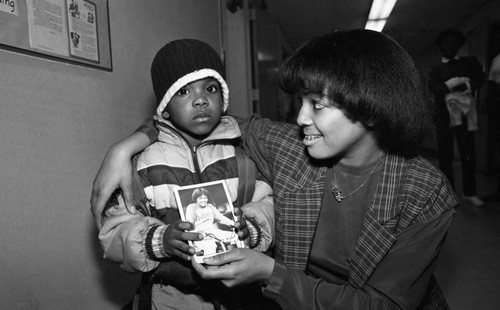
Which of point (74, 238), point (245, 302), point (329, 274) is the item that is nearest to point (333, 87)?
point (329, 274)

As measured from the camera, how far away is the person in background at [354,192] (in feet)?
3.67

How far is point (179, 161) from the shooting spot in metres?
1.36

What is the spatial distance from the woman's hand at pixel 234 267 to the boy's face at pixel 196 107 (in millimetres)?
547

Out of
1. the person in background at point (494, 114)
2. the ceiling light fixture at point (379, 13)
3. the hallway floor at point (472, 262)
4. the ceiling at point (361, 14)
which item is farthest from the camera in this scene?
the ceiling light fixture at point (379, 13)

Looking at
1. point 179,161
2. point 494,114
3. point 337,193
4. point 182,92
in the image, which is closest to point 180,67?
point 182,92

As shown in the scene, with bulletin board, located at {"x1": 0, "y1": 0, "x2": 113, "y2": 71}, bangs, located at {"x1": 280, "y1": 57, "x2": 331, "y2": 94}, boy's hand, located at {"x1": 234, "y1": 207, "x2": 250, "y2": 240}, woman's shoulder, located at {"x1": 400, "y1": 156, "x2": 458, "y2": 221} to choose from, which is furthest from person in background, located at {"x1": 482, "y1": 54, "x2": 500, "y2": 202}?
bulletin board, located at {"x1": 0, "y1": 0, "x2": 113, "y2": 71}

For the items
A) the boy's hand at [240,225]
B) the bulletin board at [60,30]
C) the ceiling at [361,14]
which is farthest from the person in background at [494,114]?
the bulletin board at [60,30]

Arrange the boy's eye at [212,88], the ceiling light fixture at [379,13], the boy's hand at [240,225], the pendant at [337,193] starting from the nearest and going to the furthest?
the boy's hand at [240,225] → the pendant at [337,193] → the boy's eye at [212,88] → the ceiling light fixture at [379,13]

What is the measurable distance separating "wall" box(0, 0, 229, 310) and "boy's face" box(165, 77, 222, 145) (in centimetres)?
51

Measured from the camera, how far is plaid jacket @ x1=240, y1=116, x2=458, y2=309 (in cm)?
118

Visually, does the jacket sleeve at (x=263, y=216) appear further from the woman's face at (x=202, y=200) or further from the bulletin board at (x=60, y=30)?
the bulletin board at (x=60, y=30)

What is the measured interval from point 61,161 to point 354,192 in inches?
46.9

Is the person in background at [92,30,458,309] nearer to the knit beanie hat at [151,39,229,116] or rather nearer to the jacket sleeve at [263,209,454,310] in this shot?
the jacket sleeve at [263,209,454,310]

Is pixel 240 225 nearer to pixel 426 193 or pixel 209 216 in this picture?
pixel 209 216
